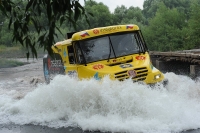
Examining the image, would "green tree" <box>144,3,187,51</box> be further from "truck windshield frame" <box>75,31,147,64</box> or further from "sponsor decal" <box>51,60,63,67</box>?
"truck windshield frame" <box>75,31,147,64</box>

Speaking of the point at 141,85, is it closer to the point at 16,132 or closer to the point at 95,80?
the point at 95,80

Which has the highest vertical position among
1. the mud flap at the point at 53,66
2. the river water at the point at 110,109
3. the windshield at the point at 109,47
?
the windshield at the point at 109,47

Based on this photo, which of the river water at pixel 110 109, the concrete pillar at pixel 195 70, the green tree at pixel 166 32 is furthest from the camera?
the green tree at pixel 166 32

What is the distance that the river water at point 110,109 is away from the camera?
818 cm

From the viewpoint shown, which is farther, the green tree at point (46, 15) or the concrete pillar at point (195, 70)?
the concrete pillar at point (195, 70)

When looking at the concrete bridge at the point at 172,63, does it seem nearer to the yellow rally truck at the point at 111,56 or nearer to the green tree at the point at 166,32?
the yellow rally truck at the point at 111,56

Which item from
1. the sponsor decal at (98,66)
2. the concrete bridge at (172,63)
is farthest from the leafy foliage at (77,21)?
the concrete bridge at (172,63)

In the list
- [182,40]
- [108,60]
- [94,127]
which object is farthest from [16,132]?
[182,40]

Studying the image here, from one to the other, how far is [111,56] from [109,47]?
302 millimetres

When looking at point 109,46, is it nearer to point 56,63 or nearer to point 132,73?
point 132,73

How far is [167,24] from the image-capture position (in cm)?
3934

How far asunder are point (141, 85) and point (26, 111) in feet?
13.3

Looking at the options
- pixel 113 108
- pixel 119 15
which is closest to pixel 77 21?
pixel 113 108

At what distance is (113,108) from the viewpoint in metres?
8.91
